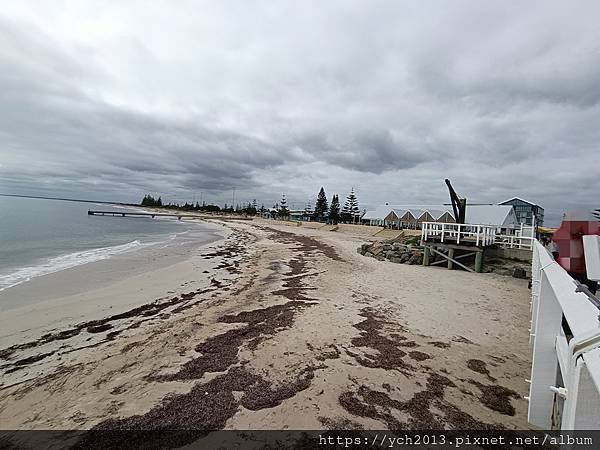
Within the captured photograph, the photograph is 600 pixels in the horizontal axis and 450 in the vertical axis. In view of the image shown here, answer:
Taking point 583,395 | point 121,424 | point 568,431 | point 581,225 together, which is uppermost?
point 581,225

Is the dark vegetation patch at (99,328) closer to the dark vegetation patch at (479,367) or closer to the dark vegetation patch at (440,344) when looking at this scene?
the dark vegetation patch at (440,344)

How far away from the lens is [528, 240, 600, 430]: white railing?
1006 millimetres

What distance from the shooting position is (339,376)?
402 centimetres

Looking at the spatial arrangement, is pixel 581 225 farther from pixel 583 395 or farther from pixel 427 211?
pixel 427 211

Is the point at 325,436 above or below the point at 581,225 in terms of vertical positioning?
below

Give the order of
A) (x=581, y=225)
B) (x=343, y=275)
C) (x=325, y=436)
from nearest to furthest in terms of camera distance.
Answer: (x=325, y=436) < (x=581, y=225) < (x=343, y=275)

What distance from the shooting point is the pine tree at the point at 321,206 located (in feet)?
262

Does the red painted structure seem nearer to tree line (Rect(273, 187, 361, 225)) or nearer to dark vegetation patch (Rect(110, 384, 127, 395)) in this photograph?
dark vegetation patch (Rect(110, 384, 127, 395))

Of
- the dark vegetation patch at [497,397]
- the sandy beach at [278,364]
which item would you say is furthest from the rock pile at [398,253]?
the dark vegetation patch at [497,397]

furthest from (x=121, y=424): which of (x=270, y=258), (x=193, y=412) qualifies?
(x=270, y=258)

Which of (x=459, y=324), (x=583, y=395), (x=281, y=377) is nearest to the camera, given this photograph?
(x=583, y=395)

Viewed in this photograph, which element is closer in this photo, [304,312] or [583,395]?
[583,395]

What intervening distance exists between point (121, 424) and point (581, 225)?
542 centimetres

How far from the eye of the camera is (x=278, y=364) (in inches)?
171
